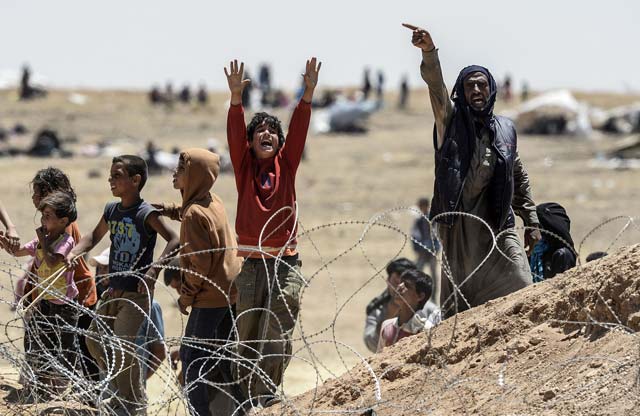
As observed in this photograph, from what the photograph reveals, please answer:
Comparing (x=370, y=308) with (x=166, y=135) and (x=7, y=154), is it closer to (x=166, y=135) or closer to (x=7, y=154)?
(x=7, y=154)

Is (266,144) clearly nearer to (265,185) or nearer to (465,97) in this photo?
(265,185)

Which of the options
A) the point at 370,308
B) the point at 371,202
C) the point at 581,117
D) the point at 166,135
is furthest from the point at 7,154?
the point at 370,308

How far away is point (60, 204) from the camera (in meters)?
6.49

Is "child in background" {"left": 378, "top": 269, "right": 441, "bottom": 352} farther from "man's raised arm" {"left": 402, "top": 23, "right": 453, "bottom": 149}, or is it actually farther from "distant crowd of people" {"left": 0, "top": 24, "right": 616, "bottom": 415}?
"man's raised arm" {"left": 402, "top": 23, "right": 453, "bottom": 149}

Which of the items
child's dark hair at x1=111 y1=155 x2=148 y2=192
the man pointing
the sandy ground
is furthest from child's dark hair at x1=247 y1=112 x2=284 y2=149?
the sandy ground

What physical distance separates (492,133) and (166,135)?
95.5 feet

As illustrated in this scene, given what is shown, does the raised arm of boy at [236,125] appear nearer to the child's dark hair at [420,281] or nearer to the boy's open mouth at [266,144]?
the boy's open mouth at [266,144]

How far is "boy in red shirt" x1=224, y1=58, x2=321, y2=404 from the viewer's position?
245 inches

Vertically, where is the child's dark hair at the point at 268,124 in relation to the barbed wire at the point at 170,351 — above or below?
above

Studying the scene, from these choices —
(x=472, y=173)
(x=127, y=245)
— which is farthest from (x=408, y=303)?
(x=127, y=245)

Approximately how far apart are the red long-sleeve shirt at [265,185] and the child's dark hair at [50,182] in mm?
1038

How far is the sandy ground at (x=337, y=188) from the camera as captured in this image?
1376 cm

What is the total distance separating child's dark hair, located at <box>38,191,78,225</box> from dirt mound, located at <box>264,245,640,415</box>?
1.59 metres

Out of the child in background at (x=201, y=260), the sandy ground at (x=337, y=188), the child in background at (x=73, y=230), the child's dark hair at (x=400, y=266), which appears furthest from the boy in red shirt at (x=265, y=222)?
the child's dark hair at (x=400, y=266)
